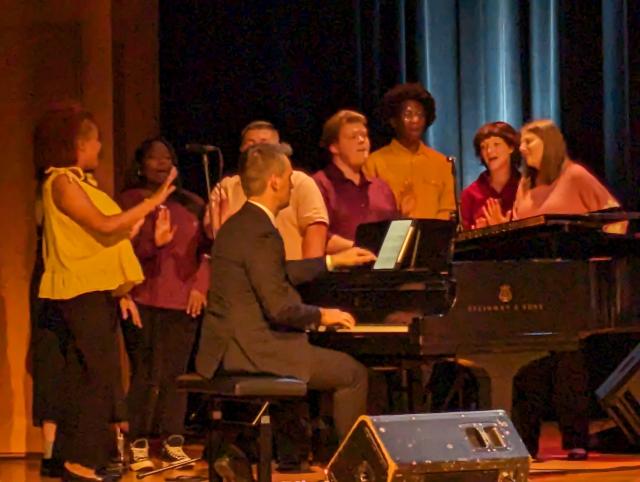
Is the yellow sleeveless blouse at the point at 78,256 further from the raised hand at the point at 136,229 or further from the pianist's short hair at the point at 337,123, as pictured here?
the pianist's short hair at the point at 337,123

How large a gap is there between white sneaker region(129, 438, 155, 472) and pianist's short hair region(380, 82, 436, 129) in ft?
6.19

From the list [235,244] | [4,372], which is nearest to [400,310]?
[235,244]

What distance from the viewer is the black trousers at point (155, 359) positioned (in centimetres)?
541

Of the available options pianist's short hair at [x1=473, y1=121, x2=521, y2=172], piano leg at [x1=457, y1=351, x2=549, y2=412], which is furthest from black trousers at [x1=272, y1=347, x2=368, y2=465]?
pianist's short hair at [x1=473, y1=121, x2=521, y2=172]

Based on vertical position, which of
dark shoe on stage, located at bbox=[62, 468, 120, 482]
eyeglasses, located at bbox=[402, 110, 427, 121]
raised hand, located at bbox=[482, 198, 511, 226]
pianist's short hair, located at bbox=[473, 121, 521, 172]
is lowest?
dark shoe on stage, located at bbox=[62, 468, 120, 482]

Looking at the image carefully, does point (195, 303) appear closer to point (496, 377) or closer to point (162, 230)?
point (162, 230)

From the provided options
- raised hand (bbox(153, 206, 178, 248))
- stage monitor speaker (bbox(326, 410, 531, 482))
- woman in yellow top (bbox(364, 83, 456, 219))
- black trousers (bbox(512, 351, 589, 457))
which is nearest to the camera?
stage monitor speaker (bbox(326, 410, 531, 482))

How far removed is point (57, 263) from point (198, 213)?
100 centimetres

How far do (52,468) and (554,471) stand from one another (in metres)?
2.08

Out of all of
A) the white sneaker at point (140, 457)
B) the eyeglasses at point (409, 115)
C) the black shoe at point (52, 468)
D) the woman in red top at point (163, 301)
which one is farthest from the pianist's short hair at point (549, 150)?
the black shoe at point (52, 468)

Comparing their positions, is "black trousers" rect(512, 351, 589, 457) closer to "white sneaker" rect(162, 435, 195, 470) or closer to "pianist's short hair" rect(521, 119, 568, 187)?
"pianist's short hair" rect(521, 119, 568, 187)

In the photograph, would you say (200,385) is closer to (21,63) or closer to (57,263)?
(57,263)

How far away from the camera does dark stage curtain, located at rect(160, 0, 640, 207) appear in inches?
242

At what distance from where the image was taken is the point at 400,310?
451 cm
